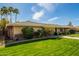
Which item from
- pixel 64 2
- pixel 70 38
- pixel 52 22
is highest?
pixel 64 2

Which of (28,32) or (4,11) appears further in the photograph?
(28,32)

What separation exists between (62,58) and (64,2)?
1473mm

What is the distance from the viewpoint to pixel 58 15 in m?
6.48

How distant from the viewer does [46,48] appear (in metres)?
6.51

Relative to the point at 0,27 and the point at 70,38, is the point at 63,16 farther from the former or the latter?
the point at 0,27

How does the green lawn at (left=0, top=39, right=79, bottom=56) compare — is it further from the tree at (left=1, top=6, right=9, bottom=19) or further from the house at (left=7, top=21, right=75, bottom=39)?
the tree at (left=1, top=6, right=9, bottom=19)

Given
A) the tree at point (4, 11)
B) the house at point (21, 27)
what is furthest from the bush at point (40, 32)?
the tree at point (4, 11)

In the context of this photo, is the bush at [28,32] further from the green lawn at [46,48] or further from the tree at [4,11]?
the tree at [4,11]

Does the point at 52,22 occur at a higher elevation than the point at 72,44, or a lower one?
higher

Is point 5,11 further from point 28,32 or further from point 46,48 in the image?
point 46,48

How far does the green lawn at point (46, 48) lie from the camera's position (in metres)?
6.39

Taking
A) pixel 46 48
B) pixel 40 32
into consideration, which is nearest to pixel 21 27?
pixel 40 32

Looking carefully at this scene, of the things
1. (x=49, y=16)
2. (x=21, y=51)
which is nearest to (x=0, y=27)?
(x=21, y=51)

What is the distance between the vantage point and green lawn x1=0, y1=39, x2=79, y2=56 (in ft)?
21.0
